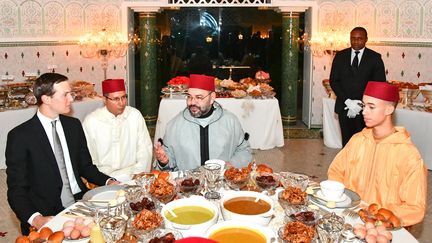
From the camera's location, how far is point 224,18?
9.83m

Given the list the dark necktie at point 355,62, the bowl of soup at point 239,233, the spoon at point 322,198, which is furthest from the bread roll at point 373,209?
the dark necktie at point 355,62

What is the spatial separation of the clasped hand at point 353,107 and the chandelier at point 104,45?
4.68 meters

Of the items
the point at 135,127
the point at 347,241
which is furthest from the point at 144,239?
the point at 135,127

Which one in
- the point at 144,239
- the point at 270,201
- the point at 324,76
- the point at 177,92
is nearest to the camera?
the point at 144,239

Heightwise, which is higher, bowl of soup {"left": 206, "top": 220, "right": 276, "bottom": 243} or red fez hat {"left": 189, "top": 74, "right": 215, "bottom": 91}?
red fez hat {"left": 189, "top": 74, "right": 215, "bottom": 91}

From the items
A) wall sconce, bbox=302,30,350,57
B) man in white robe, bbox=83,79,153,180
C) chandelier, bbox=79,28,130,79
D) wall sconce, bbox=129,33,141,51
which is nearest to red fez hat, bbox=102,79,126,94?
man in white robe, bbox=83,79,153,180

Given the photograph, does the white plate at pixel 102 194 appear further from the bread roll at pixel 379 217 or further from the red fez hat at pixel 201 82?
the bread roll at pixel 379 217

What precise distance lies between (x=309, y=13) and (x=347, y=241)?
25.3ft

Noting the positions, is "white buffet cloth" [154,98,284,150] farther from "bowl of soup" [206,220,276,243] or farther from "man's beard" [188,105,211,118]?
"bowl of soup" [206,220,276,243]

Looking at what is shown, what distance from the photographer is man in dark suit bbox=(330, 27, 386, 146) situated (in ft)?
21.1

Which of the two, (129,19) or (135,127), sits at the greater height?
(129,19)

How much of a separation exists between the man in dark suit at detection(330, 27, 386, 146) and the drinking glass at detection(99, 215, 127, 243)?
479 centimetres

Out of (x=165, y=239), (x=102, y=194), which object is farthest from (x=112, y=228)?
(x=102, y=194)

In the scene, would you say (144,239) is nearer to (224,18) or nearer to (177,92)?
(177,92)
